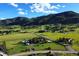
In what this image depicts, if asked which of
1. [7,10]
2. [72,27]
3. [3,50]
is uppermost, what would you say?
[7,10]

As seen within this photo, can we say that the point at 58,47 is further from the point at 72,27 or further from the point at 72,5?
the point at 72,5

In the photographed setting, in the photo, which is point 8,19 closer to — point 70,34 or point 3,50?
point 3,50

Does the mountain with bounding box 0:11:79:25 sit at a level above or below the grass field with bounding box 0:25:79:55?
above

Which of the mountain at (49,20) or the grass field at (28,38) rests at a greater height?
the mountain at (49,20)

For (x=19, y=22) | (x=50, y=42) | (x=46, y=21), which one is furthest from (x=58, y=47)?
(x=19, y=22)

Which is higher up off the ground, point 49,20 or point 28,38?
point 49,20

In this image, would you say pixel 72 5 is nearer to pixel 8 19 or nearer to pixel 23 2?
pixel 23 2

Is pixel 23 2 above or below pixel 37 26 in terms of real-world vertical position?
above

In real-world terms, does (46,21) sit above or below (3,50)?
above

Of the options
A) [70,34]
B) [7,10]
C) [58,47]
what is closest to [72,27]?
[70,34]

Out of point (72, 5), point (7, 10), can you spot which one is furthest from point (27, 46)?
point (72, 5)
